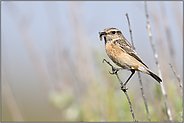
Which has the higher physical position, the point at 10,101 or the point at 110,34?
the point at 110,34

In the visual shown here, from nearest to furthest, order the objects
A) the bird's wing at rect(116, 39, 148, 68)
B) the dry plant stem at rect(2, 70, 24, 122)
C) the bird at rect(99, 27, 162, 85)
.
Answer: the bird at rect(99, 27, 162, 85)
the bird's wing at rect(116, 39, 148, 68)
the dry plant stem at rect(2, 70, 24, 122)

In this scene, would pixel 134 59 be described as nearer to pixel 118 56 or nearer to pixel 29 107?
pixel 118 56

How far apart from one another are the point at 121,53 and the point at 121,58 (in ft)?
0.33

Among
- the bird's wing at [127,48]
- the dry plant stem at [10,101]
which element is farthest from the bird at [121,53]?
the dry plant stem at [10,101]

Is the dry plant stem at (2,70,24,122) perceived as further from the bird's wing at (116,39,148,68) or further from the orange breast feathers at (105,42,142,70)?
the bird's wing at (116,39,148,68)

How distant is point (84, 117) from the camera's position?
405 cm

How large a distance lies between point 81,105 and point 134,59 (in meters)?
1.62

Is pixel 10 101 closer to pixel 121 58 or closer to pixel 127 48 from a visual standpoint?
pixel 121 58

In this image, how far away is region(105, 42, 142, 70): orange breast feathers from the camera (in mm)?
2924

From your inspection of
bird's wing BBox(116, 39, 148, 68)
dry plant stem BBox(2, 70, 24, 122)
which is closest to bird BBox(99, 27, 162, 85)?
bird's wing BBox(116, 39, 148, 68)

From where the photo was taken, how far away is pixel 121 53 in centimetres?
300

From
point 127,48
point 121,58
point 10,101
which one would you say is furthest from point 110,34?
point 10,101

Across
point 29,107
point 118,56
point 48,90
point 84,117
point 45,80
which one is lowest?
point 29,107

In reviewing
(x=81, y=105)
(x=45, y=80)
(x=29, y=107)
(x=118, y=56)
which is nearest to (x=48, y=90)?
(x=45, y=80)
